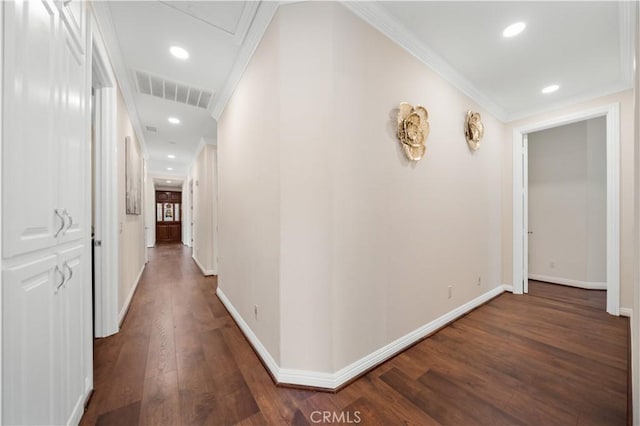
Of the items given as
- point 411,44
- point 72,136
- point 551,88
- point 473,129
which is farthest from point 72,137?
point 551,88

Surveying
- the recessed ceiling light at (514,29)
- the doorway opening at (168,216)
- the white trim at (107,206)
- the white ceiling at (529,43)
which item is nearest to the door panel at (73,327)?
the white trim at (107,206)

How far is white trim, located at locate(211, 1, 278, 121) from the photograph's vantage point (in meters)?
1.62

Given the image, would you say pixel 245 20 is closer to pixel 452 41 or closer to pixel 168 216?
pixel 452 41

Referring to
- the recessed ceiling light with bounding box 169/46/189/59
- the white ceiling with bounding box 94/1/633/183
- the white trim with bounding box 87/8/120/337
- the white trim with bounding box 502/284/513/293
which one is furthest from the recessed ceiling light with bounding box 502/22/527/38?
the white trim with bounding box 87/8/120/337

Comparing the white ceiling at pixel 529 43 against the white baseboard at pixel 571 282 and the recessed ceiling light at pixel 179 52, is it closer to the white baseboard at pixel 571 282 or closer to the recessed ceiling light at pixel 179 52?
the recessed ceiling light at pixel 179 52

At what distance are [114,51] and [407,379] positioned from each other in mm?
3590

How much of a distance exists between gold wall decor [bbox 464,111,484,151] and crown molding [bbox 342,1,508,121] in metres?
0.26

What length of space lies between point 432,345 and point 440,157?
1725 mm

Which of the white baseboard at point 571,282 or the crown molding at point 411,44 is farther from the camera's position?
the white baseboard at point 571,282

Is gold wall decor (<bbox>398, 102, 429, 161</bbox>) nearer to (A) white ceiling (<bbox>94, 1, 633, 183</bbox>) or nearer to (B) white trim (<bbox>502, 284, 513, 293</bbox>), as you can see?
(A) white ceiling (<bbox>94, 1, 633, 183</bbox>)

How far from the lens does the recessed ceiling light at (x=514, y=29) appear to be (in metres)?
1.86

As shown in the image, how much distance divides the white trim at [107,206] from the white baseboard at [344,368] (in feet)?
3.67

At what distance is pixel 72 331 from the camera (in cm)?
117

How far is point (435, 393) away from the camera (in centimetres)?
147
